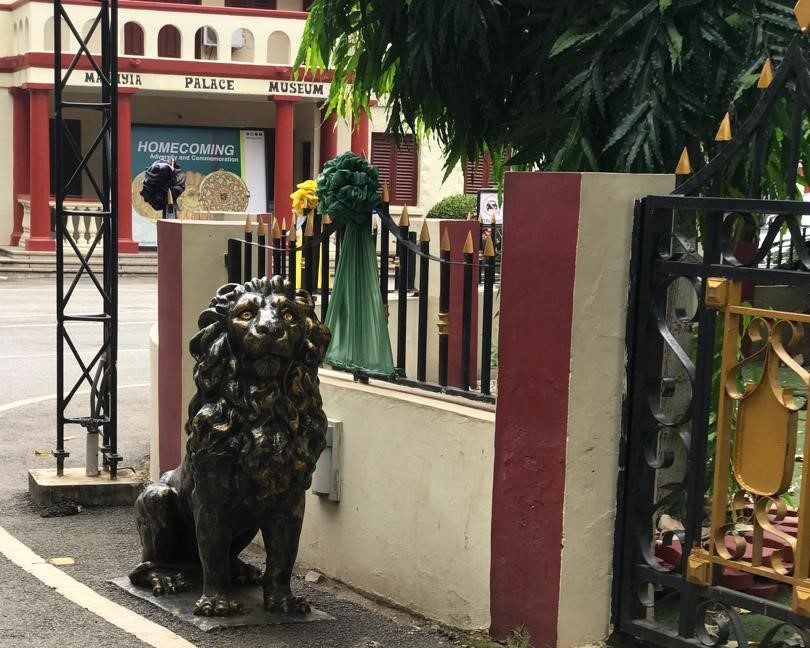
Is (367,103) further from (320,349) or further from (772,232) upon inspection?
(772,232)

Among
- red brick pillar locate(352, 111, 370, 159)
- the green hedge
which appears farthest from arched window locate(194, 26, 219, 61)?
the green hedge

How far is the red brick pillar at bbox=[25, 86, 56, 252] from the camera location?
2886 cm

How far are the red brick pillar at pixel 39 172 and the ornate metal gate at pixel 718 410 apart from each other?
Result: 24888mm

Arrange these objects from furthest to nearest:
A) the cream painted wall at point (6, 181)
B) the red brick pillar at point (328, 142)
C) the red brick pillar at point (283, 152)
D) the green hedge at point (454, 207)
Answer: the red brick pillar at point (328, 142)
the cream painted wall at point (6, 181)
the red brick pillar at point (283, 152)
the green hedge at point (454, 207)

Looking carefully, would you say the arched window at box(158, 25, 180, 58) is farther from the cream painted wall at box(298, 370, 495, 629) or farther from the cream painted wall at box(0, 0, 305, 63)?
the cream painted wall at box(298, 370, 495, 629)

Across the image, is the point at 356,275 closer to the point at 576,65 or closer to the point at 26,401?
the point at 576,65

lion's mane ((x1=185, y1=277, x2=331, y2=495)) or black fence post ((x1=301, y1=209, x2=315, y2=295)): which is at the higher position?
black fence post ((x1=301, y1=209, x2=315, y2=295))

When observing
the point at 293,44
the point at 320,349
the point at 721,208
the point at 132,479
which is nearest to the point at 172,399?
the point at 132,479

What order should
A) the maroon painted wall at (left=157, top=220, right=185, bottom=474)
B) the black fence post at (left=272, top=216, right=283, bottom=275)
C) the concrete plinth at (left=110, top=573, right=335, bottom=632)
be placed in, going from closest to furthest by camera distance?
the concrete plinth at (left=110, top=573, right=335, bottom=632)
the black fence post at (left=272, top=216, right=283, bottom=275)
the maroon painted wall at (left=157, top=220, right=185, bottom=474)

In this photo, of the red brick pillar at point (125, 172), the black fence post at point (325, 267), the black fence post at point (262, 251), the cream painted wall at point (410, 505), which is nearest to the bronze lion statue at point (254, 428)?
the cream painted wall at point (410, 505)

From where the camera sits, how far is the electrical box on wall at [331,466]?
272 inches

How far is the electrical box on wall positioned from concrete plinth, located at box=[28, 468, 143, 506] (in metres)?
2.28

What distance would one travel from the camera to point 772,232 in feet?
14.8

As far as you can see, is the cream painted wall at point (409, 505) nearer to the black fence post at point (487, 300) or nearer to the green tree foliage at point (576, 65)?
the black fence post at point (487, 300)
